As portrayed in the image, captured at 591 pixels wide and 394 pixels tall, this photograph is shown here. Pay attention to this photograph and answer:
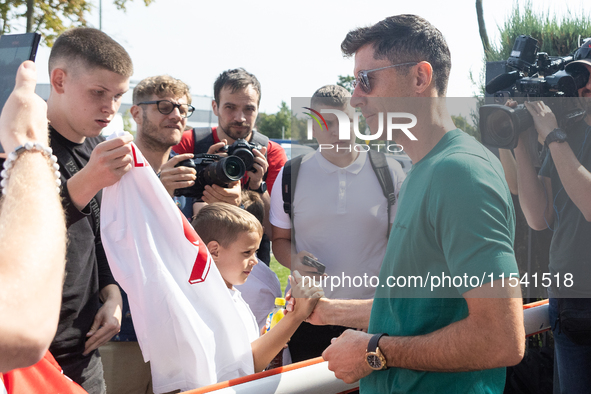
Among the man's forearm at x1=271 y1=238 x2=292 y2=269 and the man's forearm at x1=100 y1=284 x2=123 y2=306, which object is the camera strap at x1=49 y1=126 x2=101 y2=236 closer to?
the man's forearm at x1=100 y1=284 x2=123 y2=306

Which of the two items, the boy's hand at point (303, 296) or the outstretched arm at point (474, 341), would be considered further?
the boy's hand at point (303, 296)

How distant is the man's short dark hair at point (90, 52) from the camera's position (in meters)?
2.04

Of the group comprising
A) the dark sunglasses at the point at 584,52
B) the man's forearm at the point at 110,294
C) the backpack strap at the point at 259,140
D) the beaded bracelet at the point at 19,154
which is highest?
the dark sunglasses at the point at 584,52

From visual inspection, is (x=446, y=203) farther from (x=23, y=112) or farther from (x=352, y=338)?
(x=23, y=112)

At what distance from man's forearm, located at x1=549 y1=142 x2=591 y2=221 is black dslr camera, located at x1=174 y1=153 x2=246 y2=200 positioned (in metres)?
1.49

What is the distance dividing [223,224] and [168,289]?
0.55 metres

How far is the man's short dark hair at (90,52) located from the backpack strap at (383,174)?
4.17ft

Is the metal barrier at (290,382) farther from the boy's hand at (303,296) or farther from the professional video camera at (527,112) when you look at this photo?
the professional video camera at (527,112)

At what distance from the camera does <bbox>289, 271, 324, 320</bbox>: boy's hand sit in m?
Answer: 1.96

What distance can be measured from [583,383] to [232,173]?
1.95 metres

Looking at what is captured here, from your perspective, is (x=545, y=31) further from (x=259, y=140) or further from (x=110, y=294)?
(x=110, y=294)

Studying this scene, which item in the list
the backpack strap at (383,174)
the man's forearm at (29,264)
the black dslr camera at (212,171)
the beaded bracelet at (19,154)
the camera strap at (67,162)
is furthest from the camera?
the backpack strap at (383,174)

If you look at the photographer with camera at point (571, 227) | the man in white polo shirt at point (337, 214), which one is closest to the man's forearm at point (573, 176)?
the photographer with camera at point (571, 227)

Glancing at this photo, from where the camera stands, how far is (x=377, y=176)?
2615 mm
